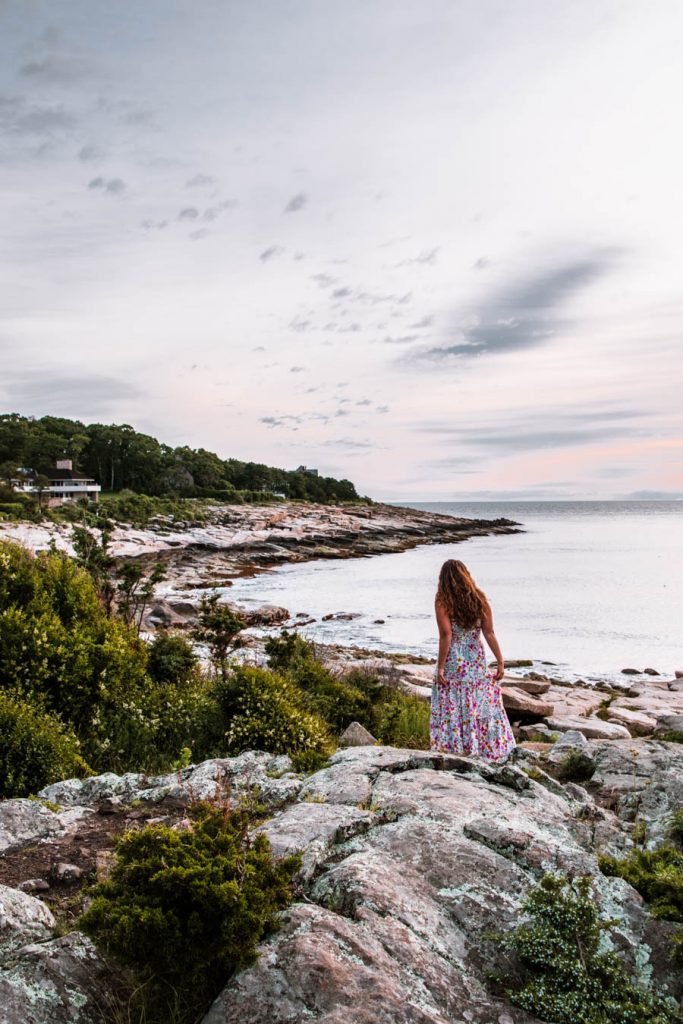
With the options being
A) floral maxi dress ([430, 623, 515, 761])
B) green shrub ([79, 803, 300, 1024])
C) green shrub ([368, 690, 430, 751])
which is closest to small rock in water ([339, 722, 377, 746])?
green shrub ([368, 690, 430, 751])

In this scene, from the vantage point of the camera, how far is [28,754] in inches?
251

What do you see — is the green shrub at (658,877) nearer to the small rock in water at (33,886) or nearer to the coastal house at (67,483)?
the small rock in water at (33,886)

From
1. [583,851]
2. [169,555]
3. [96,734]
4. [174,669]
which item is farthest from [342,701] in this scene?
[169,555]

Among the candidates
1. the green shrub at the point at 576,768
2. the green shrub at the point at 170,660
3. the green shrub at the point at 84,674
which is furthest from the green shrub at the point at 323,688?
the green shrub at the point at 576,768

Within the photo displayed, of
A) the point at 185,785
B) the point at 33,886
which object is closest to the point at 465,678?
the point at 185,785

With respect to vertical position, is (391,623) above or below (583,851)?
below

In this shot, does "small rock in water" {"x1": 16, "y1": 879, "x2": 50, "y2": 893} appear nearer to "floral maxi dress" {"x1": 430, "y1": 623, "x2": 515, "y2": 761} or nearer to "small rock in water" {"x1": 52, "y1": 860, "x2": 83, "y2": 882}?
"small rock in water" {"x1": 52, "y1": 860, "x2": 83, "y2": 882}

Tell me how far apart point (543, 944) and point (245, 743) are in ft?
16.7

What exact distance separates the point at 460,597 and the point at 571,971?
16.0ft

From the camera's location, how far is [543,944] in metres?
3.29

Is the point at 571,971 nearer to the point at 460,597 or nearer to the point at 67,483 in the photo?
the point at 460,597

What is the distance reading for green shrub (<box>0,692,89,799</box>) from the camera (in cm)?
622

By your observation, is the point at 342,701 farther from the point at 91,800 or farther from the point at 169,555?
the point at 169,555

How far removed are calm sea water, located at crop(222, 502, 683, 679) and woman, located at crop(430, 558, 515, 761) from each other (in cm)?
1163
